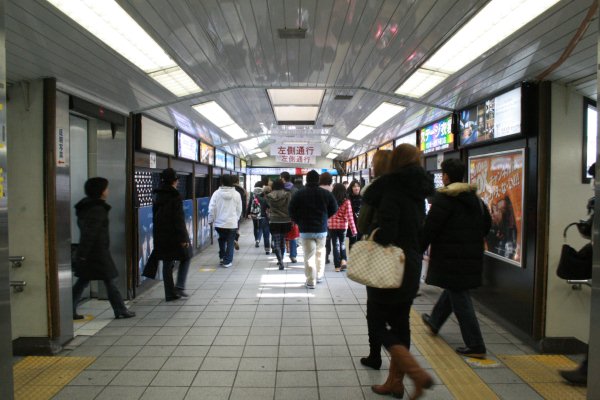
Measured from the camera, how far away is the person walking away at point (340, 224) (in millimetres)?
6516

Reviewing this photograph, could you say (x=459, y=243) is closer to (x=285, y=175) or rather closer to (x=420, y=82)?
(x=420, y=82)

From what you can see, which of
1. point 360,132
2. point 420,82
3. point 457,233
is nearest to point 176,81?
point 420,82

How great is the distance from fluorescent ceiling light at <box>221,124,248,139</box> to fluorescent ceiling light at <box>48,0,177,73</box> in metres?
4.36

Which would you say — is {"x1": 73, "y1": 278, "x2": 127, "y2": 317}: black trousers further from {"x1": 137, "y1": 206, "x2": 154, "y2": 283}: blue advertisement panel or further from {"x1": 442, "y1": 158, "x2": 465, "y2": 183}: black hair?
{"x1": 442, "y1": 158, "x2": 465, "y2": 183}: black hair

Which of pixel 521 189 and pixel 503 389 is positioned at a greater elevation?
pixel 521 189

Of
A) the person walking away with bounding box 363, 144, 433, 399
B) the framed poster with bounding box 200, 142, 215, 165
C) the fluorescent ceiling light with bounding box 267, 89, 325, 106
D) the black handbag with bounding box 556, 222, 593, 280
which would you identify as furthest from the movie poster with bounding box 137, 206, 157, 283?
the black handbag with bounding box 556, 222, 593, 280

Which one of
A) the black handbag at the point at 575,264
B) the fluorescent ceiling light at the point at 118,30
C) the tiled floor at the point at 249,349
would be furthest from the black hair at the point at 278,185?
the black handbag at the point at 575,264

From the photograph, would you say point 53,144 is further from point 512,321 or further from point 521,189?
point 512,321

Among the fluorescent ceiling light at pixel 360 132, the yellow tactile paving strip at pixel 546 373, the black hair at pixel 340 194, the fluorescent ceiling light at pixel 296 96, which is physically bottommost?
the yellow tactile paving strip at pixel 546 373

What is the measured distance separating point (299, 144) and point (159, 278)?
Result: 4.69 metres

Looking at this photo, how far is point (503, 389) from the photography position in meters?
2.80

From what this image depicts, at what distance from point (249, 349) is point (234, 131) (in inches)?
237

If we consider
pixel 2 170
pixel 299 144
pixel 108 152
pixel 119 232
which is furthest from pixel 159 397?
pixel 299 144

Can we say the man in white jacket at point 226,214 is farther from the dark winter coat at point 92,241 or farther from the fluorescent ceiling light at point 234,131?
the dark winter coat at point 92,241
